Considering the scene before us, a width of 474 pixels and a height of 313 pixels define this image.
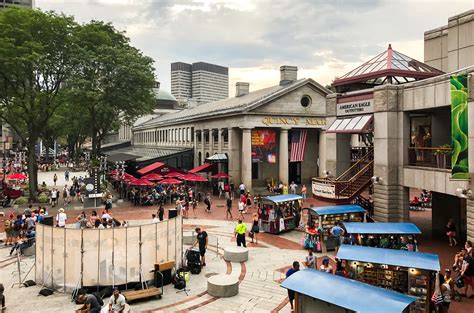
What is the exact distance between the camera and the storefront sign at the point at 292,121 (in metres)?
43.2

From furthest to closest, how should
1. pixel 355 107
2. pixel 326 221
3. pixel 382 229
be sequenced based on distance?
pixel 355 107 < pixel 326 221 < pixel 382 229

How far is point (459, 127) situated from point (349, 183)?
846cm

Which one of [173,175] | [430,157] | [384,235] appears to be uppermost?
[430,157]

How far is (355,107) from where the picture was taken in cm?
2509

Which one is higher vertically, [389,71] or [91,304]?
[389,71]

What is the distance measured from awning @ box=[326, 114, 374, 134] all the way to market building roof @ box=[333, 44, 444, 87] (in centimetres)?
243

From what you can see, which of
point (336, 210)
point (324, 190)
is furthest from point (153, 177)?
point (336, 210)

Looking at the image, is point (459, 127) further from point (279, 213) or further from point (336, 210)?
point (279, 213)

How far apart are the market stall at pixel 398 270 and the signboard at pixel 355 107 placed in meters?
12.3

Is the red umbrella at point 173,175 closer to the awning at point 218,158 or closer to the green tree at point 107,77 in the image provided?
the awning at point 218,158

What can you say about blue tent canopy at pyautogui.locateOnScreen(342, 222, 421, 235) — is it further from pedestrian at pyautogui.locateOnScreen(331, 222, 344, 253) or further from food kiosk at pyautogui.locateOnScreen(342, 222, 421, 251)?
pedestrian at pyautogui.locateOnScreen(331, 222, 344, 253)

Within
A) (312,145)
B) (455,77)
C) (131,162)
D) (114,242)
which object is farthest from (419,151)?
(131,162)

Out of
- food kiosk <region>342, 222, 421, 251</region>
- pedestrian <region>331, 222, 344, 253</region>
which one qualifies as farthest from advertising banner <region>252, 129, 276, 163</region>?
food kiosk <region>342, 222, 421, 251</region>

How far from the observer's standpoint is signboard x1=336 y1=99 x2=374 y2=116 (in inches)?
940
